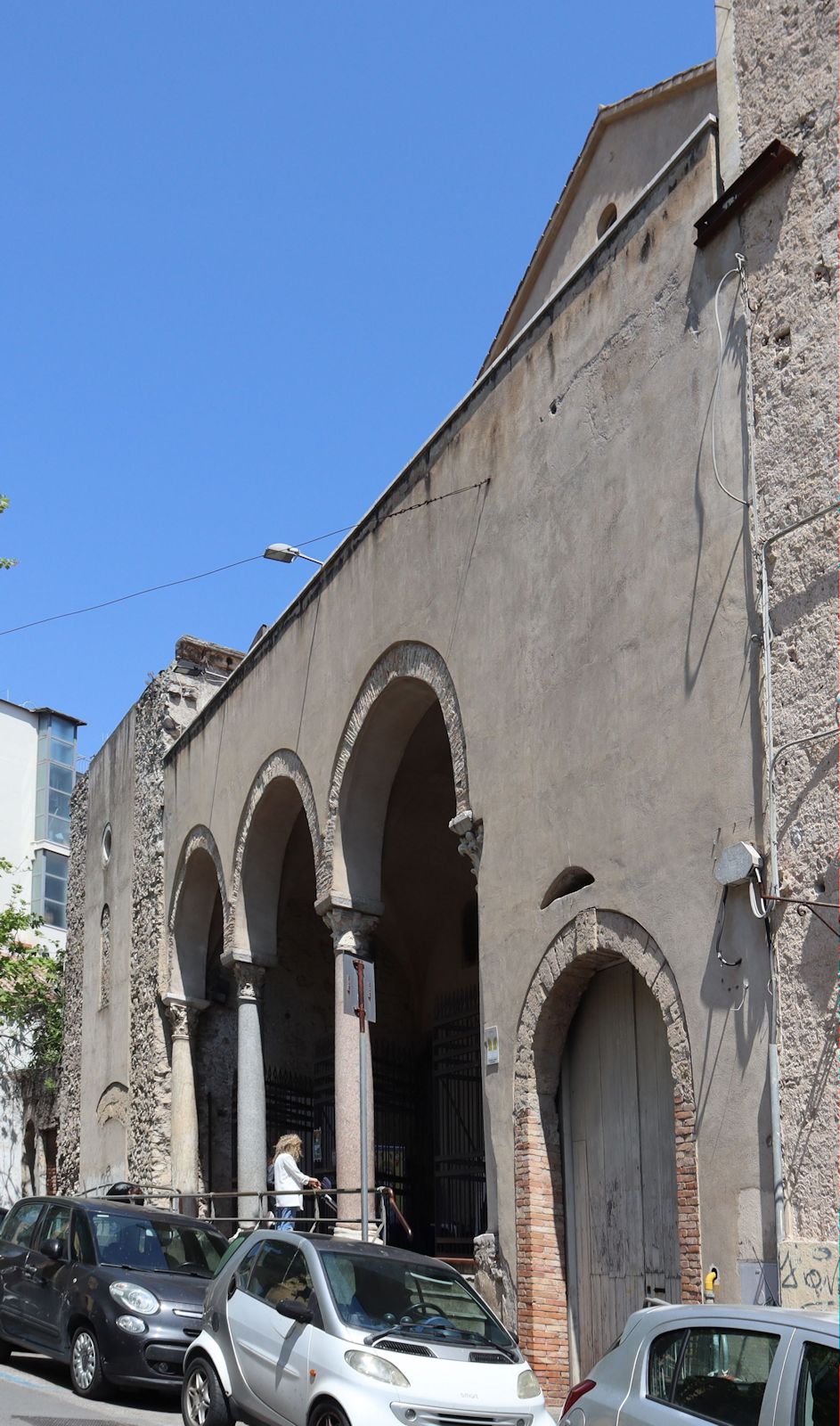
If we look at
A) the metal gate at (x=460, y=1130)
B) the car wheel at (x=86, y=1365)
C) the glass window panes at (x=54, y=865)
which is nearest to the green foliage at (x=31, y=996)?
the glass window panes at (x=54, y=865)

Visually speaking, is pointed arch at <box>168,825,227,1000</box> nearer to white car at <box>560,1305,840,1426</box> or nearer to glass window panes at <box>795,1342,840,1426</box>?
white car at <box>560,1305,840,1426</box>

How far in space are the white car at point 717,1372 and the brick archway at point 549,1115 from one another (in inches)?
155

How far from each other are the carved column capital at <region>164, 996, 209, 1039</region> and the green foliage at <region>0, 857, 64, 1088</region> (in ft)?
32.7

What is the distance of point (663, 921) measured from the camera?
10.2 m

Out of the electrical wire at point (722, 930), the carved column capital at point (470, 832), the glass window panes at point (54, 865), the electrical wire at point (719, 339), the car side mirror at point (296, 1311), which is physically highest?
the glass window panes at point (54, 865)

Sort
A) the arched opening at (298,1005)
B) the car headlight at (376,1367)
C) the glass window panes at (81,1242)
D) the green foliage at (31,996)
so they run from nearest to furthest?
the car headlight at (376,1367) → the glass window panes at (81,1242) → the arched opening at (298,1005) → the green foliage at (31,996)

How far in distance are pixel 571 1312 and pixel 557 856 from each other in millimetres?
3225

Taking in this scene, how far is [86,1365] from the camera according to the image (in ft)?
35.4

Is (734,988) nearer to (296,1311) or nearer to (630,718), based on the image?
(630,718)

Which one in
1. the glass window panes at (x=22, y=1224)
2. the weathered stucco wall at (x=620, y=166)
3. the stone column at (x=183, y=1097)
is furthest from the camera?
the stone column at (x=183, y=1097)

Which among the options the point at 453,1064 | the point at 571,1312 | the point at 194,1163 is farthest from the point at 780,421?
the point at 194,1163

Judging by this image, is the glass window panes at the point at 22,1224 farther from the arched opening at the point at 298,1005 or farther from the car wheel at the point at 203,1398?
the arched opening at the point at 298,1005

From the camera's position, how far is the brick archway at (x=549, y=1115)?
1084cm

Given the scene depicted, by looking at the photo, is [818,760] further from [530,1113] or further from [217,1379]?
[217,1379]
